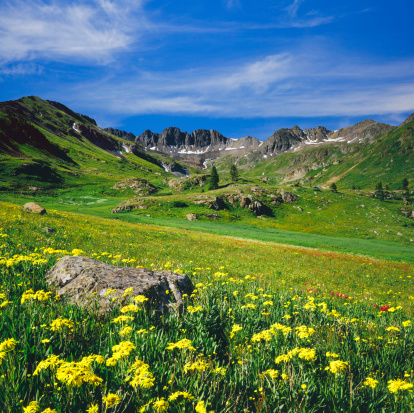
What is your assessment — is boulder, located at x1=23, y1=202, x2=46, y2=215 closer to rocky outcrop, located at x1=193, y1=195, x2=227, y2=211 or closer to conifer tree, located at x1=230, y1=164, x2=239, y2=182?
rocky outcrop, located at x1=193, y1=195, x2=227, y2=211

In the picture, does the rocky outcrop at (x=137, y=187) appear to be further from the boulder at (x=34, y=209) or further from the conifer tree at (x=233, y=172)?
the boulder at (x=34, y=209)

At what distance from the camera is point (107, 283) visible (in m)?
5.62

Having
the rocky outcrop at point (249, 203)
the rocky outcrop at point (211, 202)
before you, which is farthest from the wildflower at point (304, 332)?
the rocky outcrop at point (249, 203)

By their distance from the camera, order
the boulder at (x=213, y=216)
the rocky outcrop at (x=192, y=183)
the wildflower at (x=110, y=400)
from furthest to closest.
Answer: the rocky outcrop at (x=192, y=183)
the boulder at (x=213, y=216)
the wildflower at (x=110, y=400)

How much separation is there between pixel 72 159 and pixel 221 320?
21261 cm

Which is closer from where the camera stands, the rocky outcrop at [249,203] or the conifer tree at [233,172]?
the rocky outcrop at [249,203]

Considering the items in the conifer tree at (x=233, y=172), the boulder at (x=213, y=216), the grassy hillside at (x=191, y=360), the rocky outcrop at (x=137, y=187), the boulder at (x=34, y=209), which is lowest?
the boulder at (x=213, y=216)

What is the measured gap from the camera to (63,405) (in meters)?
2.35

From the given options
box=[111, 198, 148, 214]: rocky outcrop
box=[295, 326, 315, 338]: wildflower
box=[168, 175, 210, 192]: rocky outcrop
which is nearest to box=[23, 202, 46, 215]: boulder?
box=[295, 326, 315, 338]: wildflower

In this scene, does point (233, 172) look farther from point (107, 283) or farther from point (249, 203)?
point (107, 283)

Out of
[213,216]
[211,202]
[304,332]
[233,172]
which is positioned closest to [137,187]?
[211,202]

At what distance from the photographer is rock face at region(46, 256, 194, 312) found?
5.30 m

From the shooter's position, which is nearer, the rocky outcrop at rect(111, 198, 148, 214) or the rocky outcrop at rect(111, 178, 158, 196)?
the rocky outcrop at rect(111, 198, 148, 214)

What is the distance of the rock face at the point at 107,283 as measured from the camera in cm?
530
